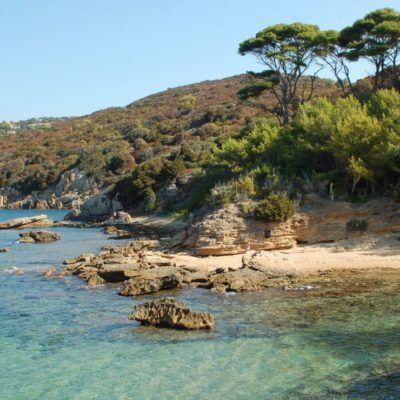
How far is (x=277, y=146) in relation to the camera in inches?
1331

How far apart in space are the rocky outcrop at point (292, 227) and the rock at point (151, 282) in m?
4.63

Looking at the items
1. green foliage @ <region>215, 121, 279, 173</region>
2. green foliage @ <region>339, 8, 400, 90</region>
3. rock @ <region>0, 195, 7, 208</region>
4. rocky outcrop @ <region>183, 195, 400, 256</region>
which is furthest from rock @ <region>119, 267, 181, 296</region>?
rock @ <region>0, 195, 7, 208</region>

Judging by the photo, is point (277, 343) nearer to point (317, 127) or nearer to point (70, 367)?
point (70, 367)

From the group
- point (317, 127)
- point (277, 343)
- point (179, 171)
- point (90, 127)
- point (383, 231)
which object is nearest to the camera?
point (277, 343)

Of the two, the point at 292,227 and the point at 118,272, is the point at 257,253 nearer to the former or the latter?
the point at 292,227

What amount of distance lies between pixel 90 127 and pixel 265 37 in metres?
78.1

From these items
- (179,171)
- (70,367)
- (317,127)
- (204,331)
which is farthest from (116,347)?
(179,171)

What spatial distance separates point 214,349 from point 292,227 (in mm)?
14014

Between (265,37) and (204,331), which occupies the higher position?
(265,37)

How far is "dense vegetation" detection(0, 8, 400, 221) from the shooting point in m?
27.4

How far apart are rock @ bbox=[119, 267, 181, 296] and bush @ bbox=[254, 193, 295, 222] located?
6.13 meters

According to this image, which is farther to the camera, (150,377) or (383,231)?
(383,231)

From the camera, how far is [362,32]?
4372 centimetres

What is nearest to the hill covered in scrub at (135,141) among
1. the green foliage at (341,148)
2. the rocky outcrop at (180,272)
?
the green foliage at (341,148)
